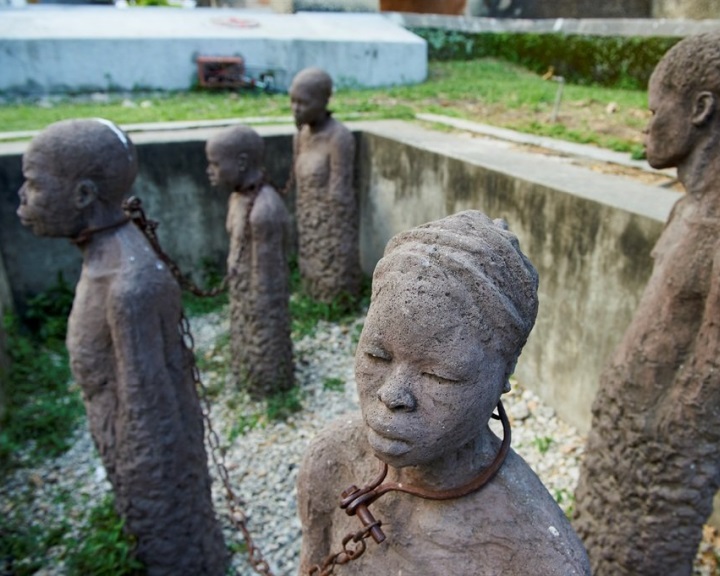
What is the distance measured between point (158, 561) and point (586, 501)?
220cm

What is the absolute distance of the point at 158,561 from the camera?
3.09 metres

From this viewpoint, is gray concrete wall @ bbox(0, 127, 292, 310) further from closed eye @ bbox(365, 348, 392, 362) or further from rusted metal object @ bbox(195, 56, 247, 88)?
closed eye @ bbox(365, 348, 392, 362)

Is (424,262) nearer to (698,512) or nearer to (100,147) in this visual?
(100,147)

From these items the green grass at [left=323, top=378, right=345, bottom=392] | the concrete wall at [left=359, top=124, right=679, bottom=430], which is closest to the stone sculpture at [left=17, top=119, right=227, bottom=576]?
the green grass at [left=323, top=378, right=345, bottom=392]

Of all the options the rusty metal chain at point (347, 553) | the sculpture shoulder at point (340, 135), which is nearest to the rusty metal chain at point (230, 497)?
the rusty metal chain at point (347, 553)

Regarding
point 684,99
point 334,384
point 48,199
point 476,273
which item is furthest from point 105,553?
point 684,99

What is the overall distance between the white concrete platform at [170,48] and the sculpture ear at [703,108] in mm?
9370

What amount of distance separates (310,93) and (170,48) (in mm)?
6185

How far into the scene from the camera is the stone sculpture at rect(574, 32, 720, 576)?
2.53 metres

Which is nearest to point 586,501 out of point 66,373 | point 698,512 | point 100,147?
point 698,512

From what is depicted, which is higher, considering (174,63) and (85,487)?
(174,63)

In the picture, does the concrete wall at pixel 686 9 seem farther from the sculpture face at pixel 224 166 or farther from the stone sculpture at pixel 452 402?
the stone sculpture at pixel 452 402

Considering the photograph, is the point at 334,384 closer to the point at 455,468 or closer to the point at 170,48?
the point at 455,468

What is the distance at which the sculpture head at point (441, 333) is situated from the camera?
1.18m
